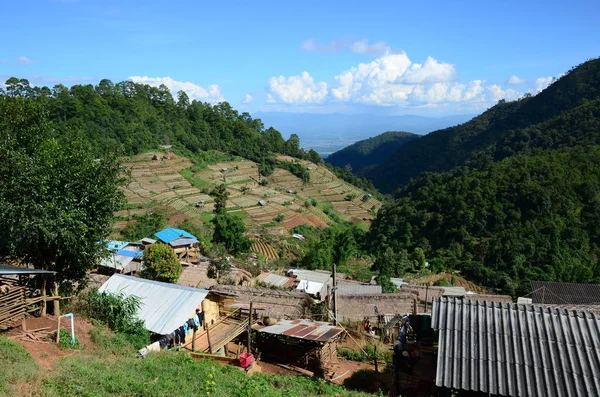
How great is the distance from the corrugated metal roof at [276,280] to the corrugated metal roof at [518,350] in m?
16.3

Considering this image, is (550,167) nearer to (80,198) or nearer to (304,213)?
(304,213)

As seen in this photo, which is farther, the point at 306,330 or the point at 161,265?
the point at 161,265

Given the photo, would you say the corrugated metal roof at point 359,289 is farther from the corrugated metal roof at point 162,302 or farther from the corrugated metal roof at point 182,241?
the corrugated metal roof at point 182,241

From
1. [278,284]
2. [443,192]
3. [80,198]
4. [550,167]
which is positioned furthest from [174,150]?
[80,198]

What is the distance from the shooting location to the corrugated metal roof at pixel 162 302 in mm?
10961

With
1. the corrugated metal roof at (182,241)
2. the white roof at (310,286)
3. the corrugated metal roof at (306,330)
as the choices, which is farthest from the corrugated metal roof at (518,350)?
the corrugated metal roof at (182,241)

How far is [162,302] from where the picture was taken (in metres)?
11.7

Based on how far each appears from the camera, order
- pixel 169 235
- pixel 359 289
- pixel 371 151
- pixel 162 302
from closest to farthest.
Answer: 1. pixel 162 302
2. pixel 359 289
3. pixel 169 235
4. pixel 371 151

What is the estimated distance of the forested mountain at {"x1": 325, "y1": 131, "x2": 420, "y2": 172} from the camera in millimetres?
146875

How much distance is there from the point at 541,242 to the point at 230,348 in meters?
28.8

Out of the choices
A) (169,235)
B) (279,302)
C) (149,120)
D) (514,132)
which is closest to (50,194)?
(279,302)

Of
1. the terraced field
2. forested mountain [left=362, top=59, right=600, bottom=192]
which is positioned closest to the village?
the terraced field

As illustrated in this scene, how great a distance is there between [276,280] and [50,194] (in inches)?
578

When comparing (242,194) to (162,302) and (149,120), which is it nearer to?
(149,120)
